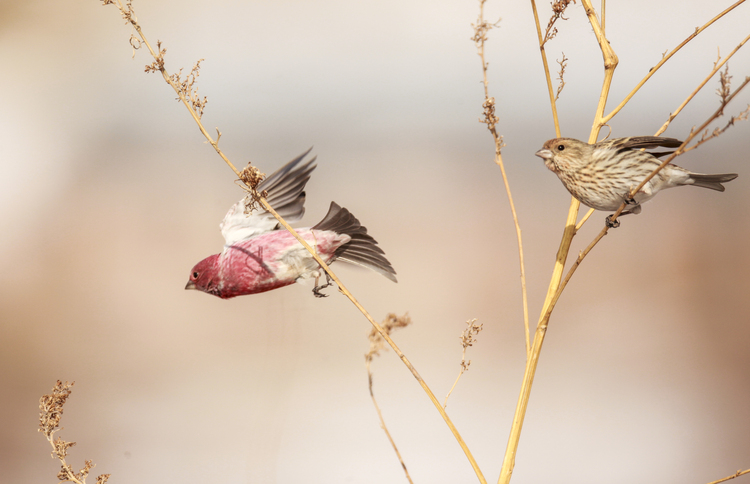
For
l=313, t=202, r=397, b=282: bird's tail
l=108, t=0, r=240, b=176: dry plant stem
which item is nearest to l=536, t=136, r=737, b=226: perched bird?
l=313, t=202, r=397, b=282: bird's tail

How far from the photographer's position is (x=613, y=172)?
53cm

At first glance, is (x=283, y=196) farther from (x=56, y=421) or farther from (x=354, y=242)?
(x=56, y=421)

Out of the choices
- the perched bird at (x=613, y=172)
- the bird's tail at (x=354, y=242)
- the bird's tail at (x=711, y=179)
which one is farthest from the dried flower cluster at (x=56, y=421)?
the bird's tail at (x=711, y=179)

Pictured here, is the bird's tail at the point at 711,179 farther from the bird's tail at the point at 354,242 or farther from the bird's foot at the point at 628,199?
the bird's tail at the point at 354,242

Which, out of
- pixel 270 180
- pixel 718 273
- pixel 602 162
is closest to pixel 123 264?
pixel 270 180

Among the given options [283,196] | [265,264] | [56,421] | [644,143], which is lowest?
[56,421]

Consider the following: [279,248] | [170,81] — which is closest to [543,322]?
[279,248]

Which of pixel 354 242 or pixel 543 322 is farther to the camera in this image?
pixel 354 242

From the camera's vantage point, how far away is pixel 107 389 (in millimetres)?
973

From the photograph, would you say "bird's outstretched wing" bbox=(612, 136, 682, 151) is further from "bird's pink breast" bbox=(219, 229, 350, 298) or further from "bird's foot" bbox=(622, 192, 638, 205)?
"bird's pink breast" bbox=(219, 229, 350, 298)

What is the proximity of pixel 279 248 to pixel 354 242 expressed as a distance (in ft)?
0.29

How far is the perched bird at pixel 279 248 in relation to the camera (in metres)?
0.52

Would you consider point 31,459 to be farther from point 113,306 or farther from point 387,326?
point 387,326

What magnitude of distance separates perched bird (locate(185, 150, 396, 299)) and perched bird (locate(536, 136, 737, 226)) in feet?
0.73
